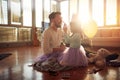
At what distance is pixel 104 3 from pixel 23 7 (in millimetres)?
4089

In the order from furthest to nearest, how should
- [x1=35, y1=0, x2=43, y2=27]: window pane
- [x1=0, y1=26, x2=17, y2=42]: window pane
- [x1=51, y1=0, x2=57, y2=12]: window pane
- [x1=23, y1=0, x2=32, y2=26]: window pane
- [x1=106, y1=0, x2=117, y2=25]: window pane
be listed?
[x1=51, y1=0, x2=57, y2=12]: window pane → [x1=35, y1=0, x2=43, y2=27]: window pane → [x1=23, y1=0, x2=32, y2=26]: window pane → [x1=106, y1=0, x2=117, y2=25]: window pane → [x1=0, y1=26, x2=17, y2=42]: window pane

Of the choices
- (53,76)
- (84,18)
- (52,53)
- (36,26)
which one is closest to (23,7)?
(36,26)

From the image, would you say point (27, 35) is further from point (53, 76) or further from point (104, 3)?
point (53, 76)

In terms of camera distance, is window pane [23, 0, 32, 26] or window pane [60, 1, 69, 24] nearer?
window pane [23, 0, 32, 26]

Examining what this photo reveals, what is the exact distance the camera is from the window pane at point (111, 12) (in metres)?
8.84

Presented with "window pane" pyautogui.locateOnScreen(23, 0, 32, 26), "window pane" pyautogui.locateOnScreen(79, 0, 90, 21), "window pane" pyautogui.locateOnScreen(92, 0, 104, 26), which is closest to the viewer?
"window pane" pyautogui.locateOnScreen(23, 0, 32, 26)

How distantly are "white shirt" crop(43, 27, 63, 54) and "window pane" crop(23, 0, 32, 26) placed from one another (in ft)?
21.4

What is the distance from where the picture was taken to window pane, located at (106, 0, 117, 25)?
884 centimetres

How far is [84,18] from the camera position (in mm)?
9984

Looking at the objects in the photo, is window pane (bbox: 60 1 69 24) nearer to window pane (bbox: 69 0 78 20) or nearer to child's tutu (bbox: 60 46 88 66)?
window pane (bbox: 69 0 78 20)

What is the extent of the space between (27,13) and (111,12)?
421cm

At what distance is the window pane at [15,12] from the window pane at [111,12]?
14.4 ft

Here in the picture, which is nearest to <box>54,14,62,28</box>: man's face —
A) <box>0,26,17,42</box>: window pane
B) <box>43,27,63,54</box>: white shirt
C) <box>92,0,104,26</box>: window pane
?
<box>43,27,63,54</box>: white shirt

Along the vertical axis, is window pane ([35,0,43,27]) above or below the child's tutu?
above
